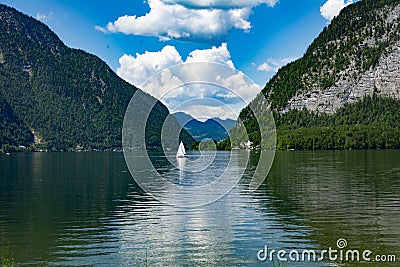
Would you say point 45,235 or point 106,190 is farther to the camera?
point 106,190

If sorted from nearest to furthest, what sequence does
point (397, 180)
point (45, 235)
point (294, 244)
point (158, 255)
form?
point (158, 255), point (294, 244), point (45, 235), point (397, 180)

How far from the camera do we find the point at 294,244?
33281mm

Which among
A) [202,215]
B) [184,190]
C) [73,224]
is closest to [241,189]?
[184,190]

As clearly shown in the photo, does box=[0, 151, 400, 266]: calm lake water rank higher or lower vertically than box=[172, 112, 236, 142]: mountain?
lower

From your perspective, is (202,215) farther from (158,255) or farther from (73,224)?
(158,255)

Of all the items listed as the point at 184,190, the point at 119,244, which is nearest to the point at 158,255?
the point at 119,244

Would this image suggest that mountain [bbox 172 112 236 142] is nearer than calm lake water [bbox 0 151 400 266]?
No

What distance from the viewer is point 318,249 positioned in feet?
105

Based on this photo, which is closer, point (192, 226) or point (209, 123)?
point (192, 226)

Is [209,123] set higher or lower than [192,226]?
higher

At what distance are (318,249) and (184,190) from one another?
1345 inches

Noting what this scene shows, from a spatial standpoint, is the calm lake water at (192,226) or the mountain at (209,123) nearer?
the calm lake water at (192,226)

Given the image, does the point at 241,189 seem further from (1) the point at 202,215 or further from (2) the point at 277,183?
(1) the point at 202,215

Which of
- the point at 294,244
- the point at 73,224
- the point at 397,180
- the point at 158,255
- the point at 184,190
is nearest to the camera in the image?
the point at 158,255
